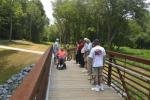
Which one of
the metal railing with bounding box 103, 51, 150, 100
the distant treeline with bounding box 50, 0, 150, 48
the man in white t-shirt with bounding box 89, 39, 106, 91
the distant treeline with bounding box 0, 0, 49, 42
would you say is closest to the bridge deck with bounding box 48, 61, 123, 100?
the metal railing with bounding box 103, 51, 150, 100

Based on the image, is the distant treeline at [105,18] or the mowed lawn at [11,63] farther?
the distant treeline at [105,18]

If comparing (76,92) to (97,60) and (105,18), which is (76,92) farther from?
(105,18)

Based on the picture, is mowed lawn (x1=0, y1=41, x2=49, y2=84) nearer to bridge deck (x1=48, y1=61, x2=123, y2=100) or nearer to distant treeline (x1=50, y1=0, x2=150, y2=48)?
bridge deck (x1=48, y1=61, x2=123, y2=100)

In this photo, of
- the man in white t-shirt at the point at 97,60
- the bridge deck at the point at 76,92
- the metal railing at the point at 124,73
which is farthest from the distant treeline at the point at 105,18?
the man in white t-shirt at the point at 97,60

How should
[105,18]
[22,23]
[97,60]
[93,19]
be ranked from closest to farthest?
[97,60]
[105,18]
[93,19]
[22,23]

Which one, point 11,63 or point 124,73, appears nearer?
point 124,73

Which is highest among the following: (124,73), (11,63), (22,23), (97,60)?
(22,23)

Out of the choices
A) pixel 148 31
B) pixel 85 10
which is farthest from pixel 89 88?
pixel 148 31

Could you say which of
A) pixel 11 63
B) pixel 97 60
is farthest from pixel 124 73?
pixel 11 63

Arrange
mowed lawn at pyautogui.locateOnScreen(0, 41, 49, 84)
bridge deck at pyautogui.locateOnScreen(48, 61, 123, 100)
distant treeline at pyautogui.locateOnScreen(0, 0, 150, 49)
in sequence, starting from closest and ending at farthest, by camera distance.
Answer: bridge deck at pyautogui.locateOnScreen(48, 61, 123, 100)
mowed lawn at pyautogui.locateOnScreen(0, 41, 49, 84)
distant treeline at pyautogui.locateOnScreen(0, 0, 150, 49)

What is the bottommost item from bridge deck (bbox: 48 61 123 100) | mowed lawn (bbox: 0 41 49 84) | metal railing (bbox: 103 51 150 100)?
mowed lawn (bbox: 0 41 49 84)

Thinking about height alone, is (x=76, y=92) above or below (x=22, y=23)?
below

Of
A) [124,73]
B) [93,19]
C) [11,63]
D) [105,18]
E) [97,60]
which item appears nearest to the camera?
[124,73]

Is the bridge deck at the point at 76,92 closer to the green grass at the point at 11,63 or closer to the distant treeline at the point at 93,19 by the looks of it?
the green grass at the point at 11,63
